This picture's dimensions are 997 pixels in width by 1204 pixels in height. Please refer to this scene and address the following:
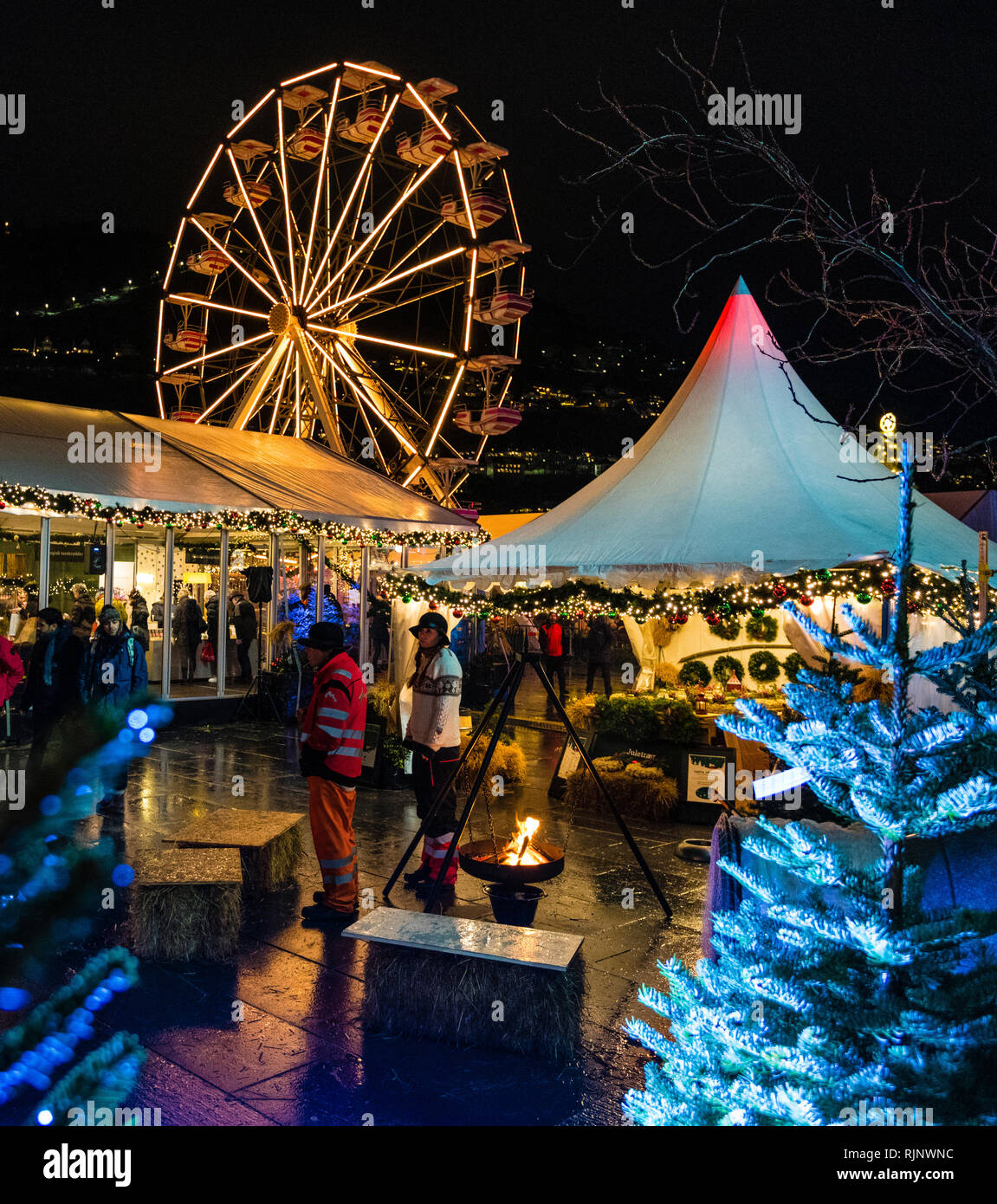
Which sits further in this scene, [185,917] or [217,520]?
[217,520]

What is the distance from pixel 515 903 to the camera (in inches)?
214

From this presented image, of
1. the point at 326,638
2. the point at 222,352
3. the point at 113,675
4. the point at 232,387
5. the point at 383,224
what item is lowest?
the point at 113,675

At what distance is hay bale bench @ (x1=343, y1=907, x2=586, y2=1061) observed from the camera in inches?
150

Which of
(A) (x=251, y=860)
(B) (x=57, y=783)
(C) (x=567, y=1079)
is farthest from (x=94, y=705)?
(C) (x=567, y=1079)

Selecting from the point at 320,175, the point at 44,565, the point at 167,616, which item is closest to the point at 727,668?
the point at 167,616

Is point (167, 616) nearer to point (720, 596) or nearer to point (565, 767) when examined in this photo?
point (565, 767)

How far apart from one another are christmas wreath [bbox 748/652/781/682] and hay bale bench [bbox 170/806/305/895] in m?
6.94

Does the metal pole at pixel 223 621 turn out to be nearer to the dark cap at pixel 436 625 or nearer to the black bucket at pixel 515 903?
the dark cap at pixel 436 625

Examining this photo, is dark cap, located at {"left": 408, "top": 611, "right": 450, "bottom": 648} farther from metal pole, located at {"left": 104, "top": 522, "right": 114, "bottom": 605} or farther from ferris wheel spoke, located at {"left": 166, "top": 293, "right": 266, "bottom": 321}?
ferris wheel spoke, located at {"left": 166, "top": 293, "right": 266, "bottom": 321}

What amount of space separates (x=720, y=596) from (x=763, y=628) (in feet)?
12.1

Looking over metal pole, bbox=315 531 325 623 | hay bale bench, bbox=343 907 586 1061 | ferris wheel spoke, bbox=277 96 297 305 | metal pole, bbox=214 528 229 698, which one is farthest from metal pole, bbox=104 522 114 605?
hay bale bench, bbox=343 907 586 1061

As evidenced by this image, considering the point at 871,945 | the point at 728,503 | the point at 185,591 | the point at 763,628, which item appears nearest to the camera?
the point at 871,945

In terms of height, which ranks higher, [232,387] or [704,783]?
[232,387]

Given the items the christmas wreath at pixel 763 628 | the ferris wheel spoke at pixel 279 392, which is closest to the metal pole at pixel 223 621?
the ferris wheel spoke at pixel 279 392
